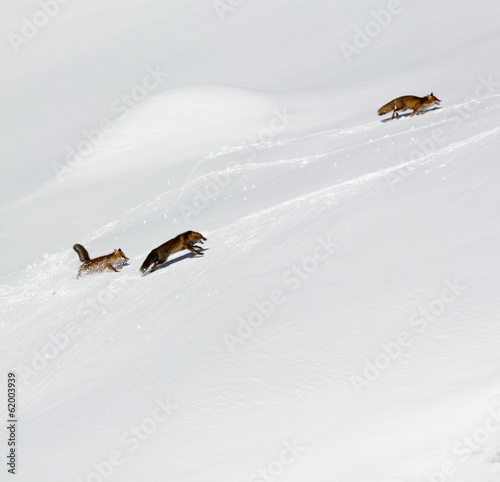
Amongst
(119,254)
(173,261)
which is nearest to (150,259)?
(173,261)

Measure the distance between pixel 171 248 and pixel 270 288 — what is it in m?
2.42

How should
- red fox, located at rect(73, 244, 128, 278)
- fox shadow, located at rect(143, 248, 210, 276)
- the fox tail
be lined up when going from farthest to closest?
the fox tail, red fox, located at rect(73, 244, 128, 278), fox shadow, located at rect(143, 248, 210, 276)

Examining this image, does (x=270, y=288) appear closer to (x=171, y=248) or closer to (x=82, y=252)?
(x=171, y=248)

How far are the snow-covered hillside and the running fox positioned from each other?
169mm

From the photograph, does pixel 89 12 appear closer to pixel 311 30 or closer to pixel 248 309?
pixel 311 30

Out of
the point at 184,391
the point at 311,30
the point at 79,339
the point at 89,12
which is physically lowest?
the point at 184,391

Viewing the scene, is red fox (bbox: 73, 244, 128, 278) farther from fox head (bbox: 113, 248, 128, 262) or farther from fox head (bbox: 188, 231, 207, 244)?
fox head (bbox: 188, 231, 207, 244)

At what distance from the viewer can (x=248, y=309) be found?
685cm

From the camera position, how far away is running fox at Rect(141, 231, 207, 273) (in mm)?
9141

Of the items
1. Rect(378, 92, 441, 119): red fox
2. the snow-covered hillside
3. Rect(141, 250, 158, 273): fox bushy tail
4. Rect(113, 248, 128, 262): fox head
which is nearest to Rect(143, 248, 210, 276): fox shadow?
the snow-covered hillside

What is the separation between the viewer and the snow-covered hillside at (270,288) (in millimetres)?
4805

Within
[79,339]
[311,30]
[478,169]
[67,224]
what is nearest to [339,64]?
[311,30]

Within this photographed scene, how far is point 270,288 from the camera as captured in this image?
7160 mm

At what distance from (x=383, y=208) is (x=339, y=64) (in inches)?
521
